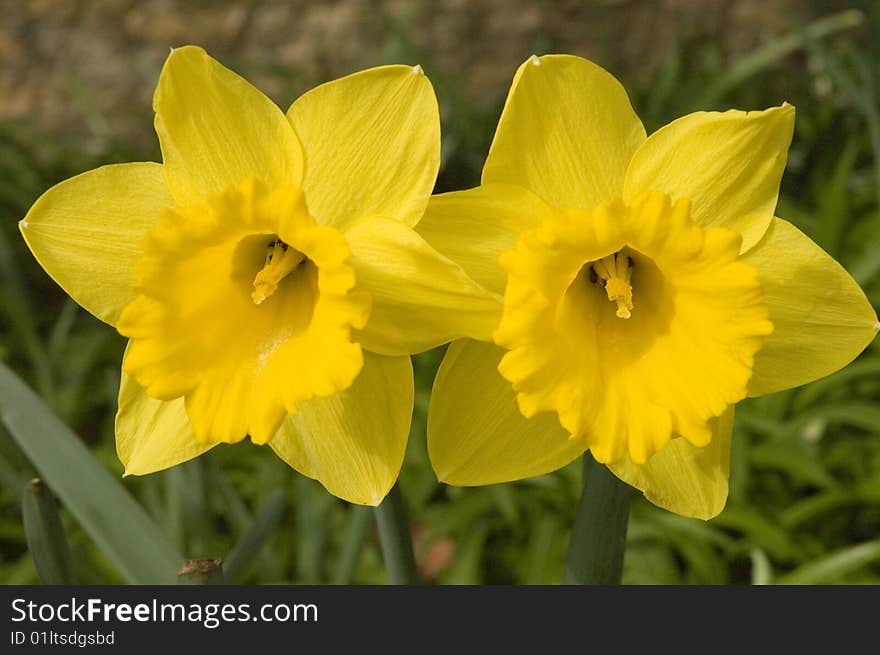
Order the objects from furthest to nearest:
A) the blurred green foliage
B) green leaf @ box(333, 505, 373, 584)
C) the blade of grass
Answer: the blade of grass
the blurred green foliage
green leaf @ box(333, 505, 373, 584)

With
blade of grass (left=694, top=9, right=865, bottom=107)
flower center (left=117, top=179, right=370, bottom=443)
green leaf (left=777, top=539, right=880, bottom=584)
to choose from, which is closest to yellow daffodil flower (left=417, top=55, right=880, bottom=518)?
flower center (left=117, top=179, right=370, bottom=443)

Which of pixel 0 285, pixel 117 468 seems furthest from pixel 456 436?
pixel 0 285

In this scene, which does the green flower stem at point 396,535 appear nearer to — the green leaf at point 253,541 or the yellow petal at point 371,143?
the green leaf at point 253,541

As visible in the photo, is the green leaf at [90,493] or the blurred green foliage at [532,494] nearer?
the green leaf at [90,493]

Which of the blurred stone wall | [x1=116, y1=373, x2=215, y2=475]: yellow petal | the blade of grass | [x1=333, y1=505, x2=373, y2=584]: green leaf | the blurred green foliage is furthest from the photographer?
the blurred stone wall

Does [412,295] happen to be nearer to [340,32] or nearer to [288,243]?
[288,243]

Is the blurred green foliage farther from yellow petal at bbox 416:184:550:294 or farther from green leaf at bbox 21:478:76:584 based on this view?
yellow petal at bbox 416:184:550:294

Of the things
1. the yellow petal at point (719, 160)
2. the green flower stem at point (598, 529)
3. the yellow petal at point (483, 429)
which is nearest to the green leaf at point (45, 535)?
the yellow petal at point (483, 429)
